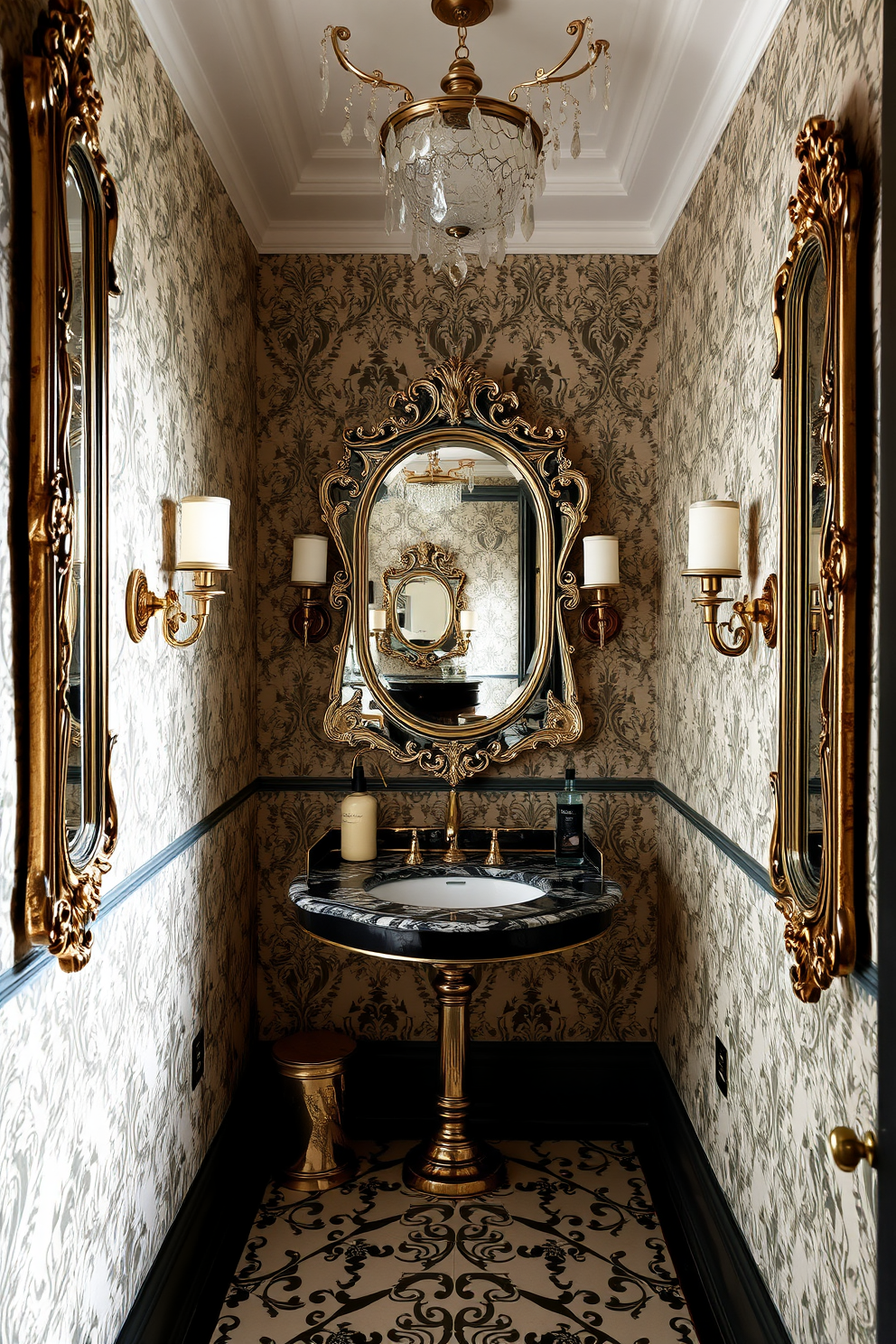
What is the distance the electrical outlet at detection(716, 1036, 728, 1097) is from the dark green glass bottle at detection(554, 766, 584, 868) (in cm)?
68

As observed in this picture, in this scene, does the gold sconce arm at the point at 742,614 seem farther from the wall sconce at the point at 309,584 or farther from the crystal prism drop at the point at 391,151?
the wall sconce at the point at 309,584

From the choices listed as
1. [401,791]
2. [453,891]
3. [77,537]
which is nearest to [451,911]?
[453,891]

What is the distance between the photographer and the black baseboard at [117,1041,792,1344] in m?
1.94

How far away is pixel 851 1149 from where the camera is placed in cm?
93

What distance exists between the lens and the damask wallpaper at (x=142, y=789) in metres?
1.28

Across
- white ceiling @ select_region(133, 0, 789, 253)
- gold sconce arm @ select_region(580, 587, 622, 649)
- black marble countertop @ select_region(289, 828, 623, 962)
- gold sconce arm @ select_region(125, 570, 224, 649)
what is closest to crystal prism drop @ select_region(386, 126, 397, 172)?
white ceiling @ select_region(133, 0, 789, 253)

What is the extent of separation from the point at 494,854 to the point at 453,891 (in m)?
0.19

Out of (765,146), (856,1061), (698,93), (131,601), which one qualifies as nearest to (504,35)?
(698,93)

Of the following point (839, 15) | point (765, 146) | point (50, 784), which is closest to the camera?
point (50, 784)

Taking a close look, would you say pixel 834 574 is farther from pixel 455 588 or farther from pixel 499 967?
pixel 499 967

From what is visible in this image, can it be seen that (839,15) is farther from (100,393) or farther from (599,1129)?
(599,1129)

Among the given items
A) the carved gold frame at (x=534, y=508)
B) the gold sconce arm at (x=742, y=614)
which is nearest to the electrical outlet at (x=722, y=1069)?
the gold sconce arm at (x=742, y=614)

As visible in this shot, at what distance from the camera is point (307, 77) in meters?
2.25

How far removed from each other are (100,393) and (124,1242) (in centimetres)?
146
